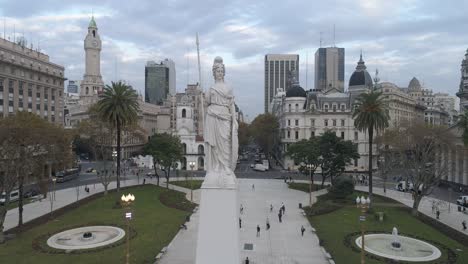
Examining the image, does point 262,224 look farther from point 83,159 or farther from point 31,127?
point 83,159

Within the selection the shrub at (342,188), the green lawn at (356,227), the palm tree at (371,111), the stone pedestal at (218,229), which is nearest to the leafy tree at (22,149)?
the stone pedestal at (218,229)

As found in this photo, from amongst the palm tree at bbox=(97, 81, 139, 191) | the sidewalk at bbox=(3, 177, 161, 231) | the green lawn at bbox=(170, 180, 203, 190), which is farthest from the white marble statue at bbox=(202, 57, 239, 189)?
the green lawn at bbox=(170, 180, 203, 190)

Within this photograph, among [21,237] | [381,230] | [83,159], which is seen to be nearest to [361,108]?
[381,230]

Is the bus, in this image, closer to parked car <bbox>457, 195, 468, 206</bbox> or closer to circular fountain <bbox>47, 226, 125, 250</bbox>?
circular fountain <bbox>47, 226, 125, 250</bbox>

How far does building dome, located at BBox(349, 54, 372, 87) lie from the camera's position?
94.3 metres

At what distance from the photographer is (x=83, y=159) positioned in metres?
110

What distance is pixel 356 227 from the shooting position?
35531mm

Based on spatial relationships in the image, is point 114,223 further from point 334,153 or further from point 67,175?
point 67,175

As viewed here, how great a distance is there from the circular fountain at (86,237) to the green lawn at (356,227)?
16.7 meters

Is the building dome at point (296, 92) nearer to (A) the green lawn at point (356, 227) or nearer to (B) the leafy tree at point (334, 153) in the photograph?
(B) the leafy tree at point (334, 153)

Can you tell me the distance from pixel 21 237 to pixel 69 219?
22.2ft

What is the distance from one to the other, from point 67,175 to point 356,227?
52.6 metres

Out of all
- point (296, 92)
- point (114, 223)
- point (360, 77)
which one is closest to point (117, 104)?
point (114, 223)

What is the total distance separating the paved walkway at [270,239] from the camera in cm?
2695
